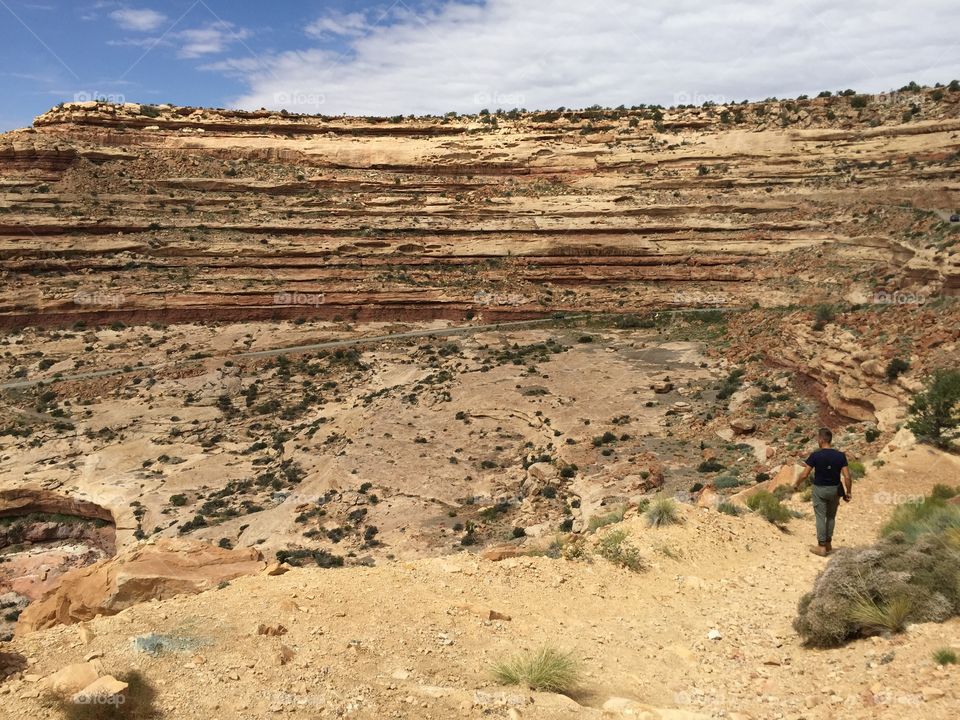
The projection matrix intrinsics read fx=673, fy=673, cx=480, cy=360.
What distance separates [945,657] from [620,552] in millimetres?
3998

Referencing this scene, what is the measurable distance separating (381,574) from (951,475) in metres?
8.53

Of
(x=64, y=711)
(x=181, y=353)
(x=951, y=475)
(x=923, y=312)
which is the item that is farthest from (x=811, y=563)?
(x=181, y=353)

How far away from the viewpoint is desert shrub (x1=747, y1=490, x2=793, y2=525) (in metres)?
9.54

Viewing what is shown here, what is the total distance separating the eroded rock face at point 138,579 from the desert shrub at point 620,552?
4.10 metres

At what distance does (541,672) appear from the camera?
4.95 m

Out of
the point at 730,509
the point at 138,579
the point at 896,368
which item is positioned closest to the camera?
the point at 138,579

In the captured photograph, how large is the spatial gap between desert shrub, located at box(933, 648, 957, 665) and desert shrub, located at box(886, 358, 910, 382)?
519 inches

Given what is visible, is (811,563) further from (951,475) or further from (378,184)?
(378,184)

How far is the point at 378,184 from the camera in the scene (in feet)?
151

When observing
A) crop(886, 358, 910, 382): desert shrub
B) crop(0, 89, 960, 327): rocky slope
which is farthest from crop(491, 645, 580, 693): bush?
crop(0, 89, 960, 327): rocky slope

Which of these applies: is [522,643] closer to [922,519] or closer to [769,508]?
[922,519]

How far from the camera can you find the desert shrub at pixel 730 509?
32.2 feet

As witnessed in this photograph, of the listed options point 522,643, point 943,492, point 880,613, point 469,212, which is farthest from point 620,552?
point 469,212

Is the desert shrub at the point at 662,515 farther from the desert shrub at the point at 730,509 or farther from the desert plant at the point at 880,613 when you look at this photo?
the desert plant at the point at 880,613
